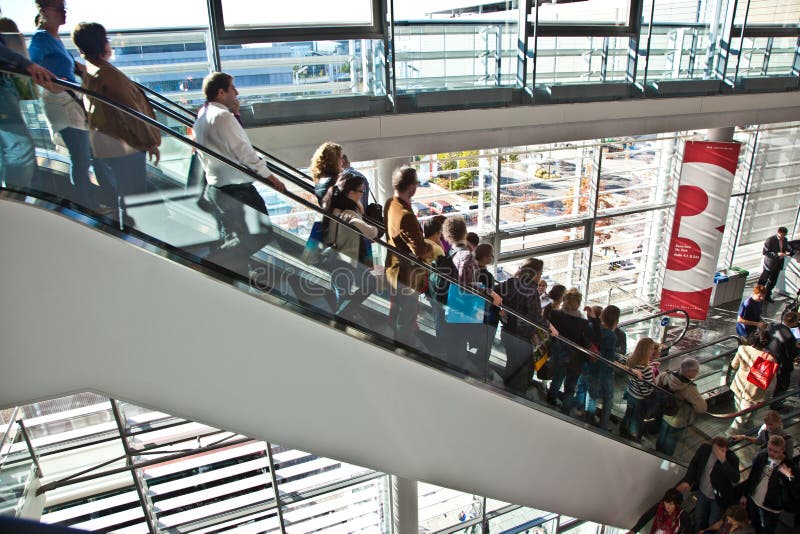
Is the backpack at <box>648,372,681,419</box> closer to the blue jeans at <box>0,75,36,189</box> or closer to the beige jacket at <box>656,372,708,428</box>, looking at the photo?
the beige jacket at <box>656,372,708,428</box>

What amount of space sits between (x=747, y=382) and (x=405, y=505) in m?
4.27

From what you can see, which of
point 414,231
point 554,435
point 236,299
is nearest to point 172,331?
point 236,299

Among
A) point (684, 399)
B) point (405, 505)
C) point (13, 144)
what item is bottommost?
point (405, 505)

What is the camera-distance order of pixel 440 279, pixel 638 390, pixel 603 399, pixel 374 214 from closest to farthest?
1. pixel 440 279
2. pixel 374 214
3. pixel 603 399
4. pixel 638 390

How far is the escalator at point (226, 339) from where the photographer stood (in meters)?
2.61

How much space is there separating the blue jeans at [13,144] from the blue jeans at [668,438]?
540cm

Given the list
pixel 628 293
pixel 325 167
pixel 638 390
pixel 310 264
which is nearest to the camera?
pixel 310 264

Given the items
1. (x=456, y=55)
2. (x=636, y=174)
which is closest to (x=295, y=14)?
(x=456, y=55)

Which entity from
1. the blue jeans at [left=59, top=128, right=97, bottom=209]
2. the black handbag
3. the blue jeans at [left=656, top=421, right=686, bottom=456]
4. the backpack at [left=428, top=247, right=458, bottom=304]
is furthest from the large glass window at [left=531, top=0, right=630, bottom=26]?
the blue jeans at [left=59, top=128, right=97, bottom=209]

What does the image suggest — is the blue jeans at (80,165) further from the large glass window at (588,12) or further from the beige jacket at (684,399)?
the large glass window at (588,12)

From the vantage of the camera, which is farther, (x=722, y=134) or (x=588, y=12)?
(x=722, y=134)

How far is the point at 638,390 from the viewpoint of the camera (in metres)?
4.91

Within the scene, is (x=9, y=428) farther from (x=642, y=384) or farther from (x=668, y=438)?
(x=668, y=438)

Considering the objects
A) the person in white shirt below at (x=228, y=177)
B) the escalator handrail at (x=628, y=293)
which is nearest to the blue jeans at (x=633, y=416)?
the person in white shirt below at (x=228, y=177)
